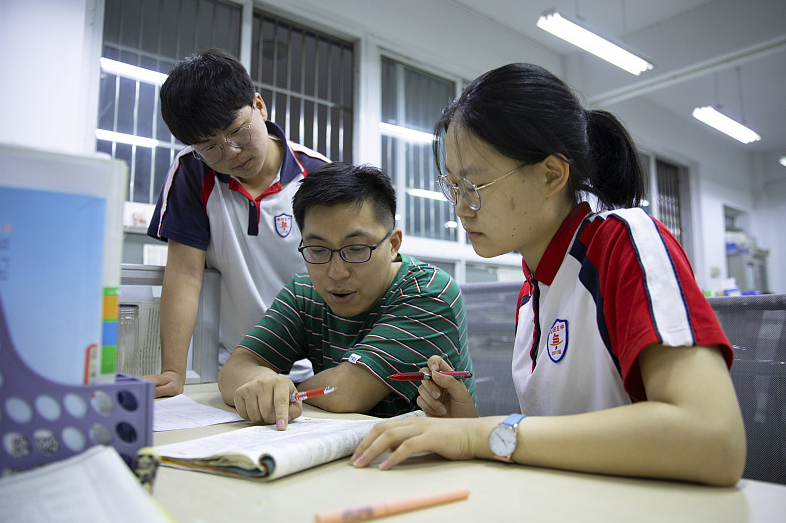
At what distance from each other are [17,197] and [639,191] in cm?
97

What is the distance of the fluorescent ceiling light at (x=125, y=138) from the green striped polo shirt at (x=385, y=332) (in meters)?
1.89

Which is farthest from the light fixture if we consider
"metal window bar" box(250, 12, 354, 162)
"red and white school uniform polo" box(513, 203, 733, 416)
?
"red and white school uniform polo" box(513, 203, 733, 416)

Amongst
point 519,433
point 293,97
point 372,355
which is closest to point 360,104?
point 293,97

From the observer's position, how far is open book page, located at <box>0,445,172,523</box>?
0.43 m

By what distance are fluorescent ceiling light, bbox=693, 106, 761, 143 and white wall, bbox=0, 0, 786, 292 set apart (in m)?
0.78

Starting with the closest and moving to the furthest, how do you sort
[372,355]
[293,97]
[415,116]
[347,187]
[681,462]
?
1. [681,462]
2. [372,355]
3. [347,187]
4. [293,97]
5. [415,116]

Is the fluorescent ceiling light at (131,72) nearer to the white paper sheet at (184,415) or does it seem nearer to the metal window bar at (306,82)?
the metal window bar at (306,82)

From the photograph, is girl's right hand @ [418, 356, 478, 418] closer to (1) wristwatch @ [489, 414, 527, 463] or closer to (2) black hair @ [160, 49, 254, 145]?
(1) wristwatch @ [489, 414, 527, 463]

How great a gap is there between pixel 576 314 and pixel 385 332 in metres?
0.50

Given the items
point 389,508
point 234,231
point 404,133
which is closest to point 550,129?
point 389,508

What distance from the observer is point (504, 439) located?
0.71 metres

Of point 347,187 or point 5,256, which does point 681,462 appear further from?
point 347,187

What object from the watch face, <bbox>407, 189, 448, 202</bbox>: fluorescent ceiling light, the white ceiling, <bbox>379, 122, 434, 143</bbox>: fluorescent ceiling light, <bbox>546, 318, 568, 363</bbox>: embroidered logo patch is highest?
the white ceiling

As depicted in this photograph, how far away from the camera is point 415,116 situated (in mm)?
4406
